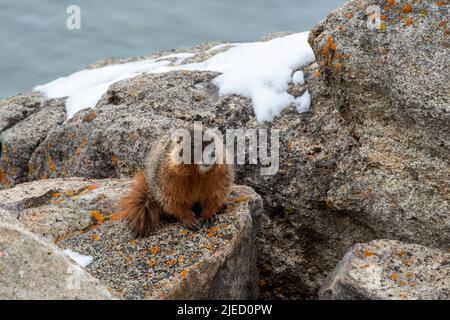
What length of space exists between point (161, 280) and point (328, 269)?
7.27 ft

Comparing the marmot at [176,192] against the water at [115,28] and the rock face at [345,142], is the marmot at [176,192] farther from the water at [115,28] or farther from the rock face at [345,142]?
the water at [115,28]

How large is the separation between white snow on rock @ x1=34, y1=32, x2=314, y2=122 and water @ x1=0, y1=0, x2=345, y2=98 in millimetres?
10625

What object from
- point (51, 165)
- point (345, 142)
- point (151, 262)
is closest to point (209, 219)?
point (151, 262)

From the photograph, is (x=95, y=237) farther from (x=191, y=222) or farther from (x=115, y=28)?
(x=115, y=28)

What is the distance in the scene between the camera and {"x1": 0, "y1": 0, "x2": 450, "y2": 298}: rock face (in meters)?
6.55

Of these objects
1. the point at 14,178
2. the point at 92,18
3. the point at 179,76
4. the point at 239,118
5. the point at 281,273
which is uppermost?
the point at 92,18

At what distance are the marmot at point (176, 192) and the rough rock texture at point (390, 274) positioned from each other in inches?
50.6

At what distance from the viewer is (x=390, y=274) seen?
225 inches

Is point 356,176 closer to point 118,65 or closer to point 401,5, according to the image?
point 401,5

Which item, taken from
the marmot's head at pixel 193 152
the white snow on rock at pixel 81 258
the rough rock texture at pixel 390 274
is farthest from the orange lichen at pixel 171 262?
the rough rock texture at pixel 390 274

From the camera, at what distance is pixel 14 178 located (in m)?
9.43

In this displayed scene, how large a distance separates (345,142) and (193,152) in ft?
5.68

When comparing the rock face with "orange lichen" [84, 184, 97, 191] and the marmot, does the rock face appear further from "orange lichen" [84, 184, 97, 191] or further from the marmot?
the marmot

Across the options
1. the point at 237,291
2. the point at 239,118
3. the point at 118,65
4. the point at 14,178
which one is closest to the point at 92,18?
the point at 118,65
